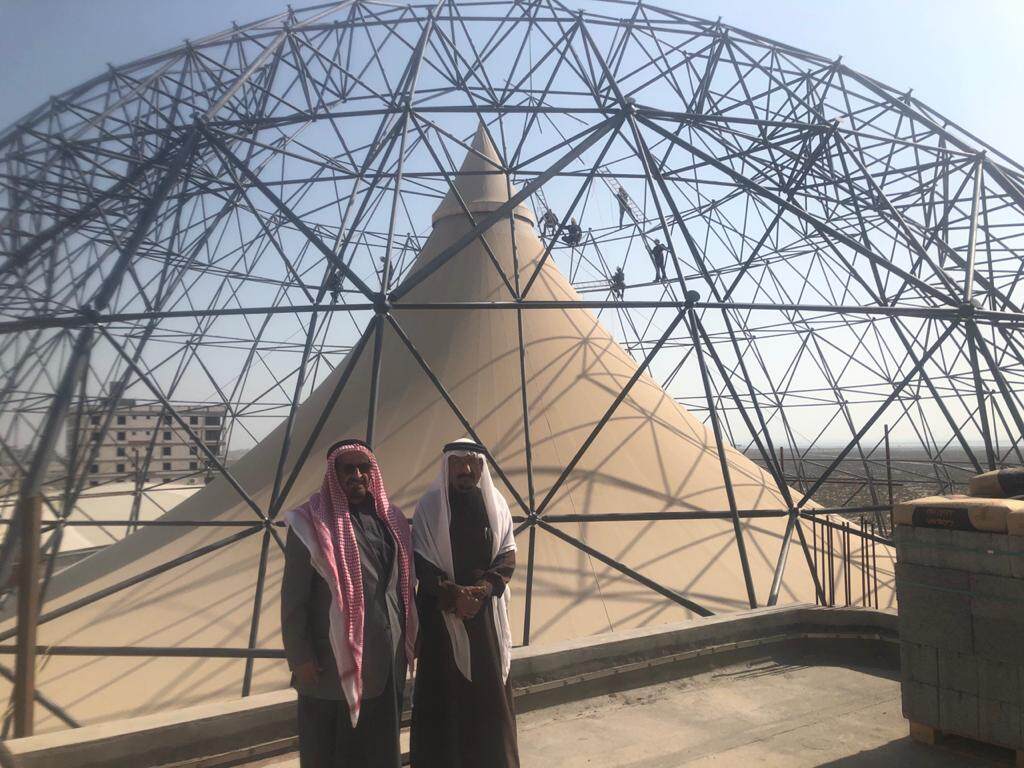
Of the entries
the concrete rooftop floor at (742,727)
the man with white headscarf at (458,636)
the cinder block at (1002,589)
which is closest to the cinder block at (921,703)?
the concrete rooftop floor at (742,727)

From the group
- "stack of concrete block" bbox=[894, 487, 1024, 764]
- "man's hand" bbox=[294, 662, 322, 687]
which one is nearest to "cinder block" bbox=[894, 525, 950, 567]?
"stack of concrete block" bbox=[894, 487, 1024, 764]

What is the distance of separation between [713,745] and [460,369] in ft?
24.0

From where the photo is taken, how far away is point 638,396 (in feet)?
38.6

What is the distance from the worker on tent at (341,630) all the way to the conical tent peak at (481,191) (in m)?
10.3

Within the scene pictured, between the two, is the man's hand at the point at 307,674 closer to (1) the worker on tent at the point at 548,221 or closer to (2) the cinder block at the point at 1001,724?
(2) the cinder block at the point at 1001,724

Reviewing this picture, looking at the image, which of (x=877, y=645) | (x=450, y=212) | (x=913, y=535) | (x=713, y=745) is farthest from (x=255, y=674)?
(x=450, y=212)

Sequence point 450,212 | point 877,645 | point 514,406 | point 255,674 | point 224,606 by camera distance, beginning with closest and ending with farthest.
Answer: point 877,645 → point 255,674 → point 224,606 → point 514,406 → point 450,212

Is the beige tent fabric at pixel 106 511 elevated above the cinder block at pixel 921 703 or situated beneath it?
situated beneath

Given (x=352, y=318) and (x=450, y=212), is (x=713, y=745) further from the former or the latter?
(x=352, y=318)

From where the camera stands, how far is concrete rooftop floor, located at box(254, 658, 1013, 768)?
4.22 m

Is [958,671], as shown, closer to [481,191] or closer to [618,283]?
[481,191]

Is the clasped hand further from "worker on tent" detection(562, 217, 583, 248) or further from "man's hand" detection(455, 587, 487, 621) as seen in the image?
"worker on tent" detection(562, 217, 583, 248)

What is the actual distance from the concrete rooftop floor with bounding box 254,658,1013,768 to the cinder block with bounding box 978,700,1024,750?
187mm

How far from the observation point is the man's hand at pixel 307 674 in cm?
300
